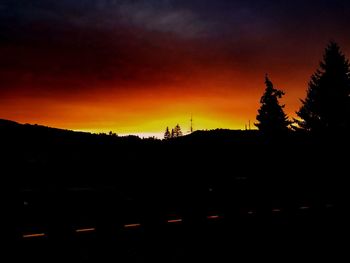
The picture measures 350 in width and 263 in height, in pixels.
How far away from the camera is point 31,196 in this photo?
249 cm

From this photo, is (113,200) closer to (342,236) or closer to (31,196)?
(31,196)

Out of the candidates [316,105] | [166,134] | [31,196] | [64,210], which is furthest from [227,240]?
[166,134]

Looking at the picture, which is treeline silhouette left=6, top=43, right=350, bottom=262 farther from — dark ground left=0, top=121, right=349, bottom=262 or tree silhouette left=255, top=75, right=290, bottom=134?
tree silhouette left=255, top=75, right=290, bottom=134

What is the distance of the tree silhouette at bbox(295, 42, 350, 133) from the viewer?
26.9m

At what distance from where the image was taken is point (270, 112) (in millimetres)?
37969

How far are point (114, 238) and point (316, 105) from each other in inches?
1178

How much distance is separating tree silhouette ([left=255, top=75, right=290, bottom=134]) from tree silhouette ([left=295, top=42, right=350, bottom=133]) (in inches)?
299

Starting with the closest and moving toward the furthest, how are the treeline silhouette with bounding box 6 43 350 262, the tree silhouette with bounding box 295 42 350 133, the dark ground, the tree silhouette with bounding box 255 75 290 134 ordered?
the dark ground < the treeline silhouette with bounding box 6 43 350 262 < the tree silhouette with bounding box 295 42 350 133 < the tree silhouette with bounding box 255 75 290 134

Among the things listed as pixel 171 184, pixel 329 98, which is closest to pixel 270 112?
pixel 329 98

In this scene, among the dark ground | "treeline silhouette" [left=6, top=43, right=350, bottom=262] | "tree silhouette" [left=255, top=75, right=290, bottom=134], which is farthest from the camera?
"tree silhouette" [left=255, top=75, right=290, bottom=134]

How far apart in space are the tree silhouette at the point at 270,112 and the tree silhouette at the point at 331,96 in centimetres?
758

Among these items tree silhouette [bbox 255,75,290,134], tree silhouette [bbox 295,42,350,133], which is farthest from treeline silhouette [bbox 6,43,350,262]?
tree silhouette [bbox 255,75,290,134]

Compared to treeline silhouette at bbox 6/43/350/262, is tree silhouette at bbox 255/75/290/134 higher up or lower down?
higher up

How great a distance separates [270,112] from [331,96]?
10.8m
